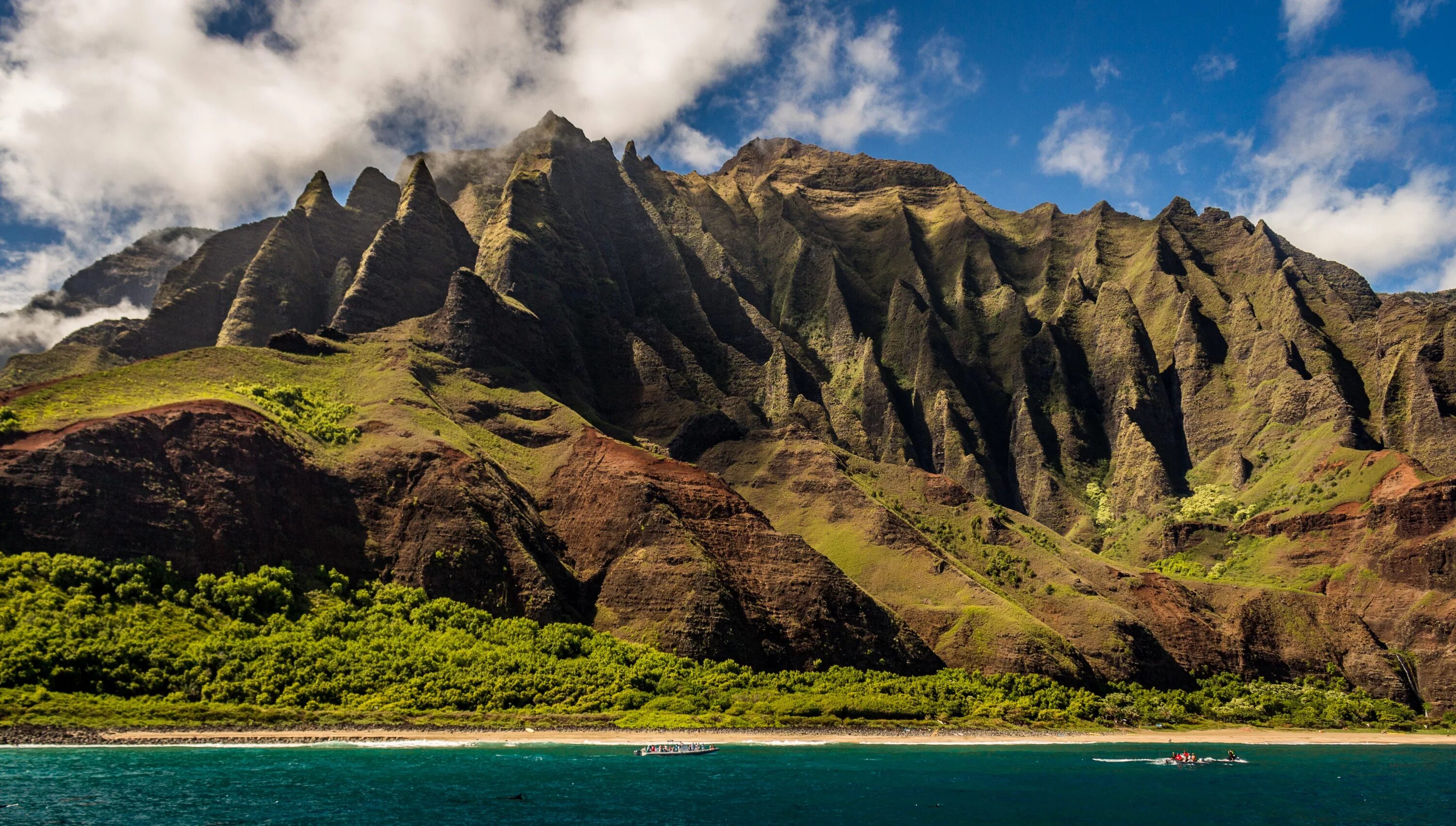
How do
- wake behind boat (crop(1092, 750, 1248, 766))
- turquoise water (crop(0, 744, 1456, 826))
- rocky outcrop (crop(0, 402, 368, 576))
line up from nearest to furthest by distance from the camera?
1. turquoise water (crop(0, 744, 1456, 826))
2. rocky outcrop (crop(0, 402, 368, 576))
3. wake behind boat (crop(1092, 750, 1248, 766))

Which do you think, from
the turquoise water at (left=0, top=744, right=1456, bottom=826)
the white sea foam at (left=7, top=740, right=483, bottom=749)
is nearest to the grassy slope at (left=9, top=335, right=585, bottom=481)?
the white sea foam at (left=7, top=740, right=483, bottom=749)

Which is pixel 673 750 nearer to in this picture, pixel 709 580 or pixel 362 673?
pixel 709 580

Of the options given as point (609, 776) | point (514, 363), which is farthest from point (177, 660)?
point (514, 363)

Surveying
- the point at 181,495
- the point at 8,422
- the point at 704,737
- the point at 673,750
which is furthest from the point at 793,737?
the point at 8,422

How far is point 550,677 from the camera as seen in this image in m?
122

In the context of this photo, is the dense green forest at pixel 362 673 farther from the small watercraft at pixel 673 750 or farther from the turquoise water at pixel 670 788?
the small watercraft at pixel 673 750

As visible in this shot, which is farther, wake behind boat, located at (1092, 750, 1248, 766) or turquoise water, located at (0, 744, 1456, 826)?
wake behind boat, located at (1092, 750, 1248, 766)

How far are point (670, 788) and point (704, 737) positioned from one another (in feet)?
105

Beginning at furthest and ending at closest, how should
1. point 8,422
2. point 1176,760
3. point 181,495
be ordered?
point 181,495
point 8,422
point 1176,760

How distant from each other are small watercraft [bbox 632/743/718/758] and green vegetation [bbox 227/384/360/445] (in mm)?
73840

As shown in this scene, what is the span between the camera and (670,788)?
86.7m

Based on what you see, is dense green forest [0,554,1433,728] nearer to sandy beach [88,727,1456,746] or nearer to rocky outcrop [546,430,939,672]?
sandy beach [88,727,1456,746]

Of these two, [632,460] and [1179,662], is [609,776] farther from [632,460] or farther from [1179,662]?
[1179,662]

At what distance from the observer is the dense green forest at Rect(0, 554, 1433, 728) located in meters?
101
